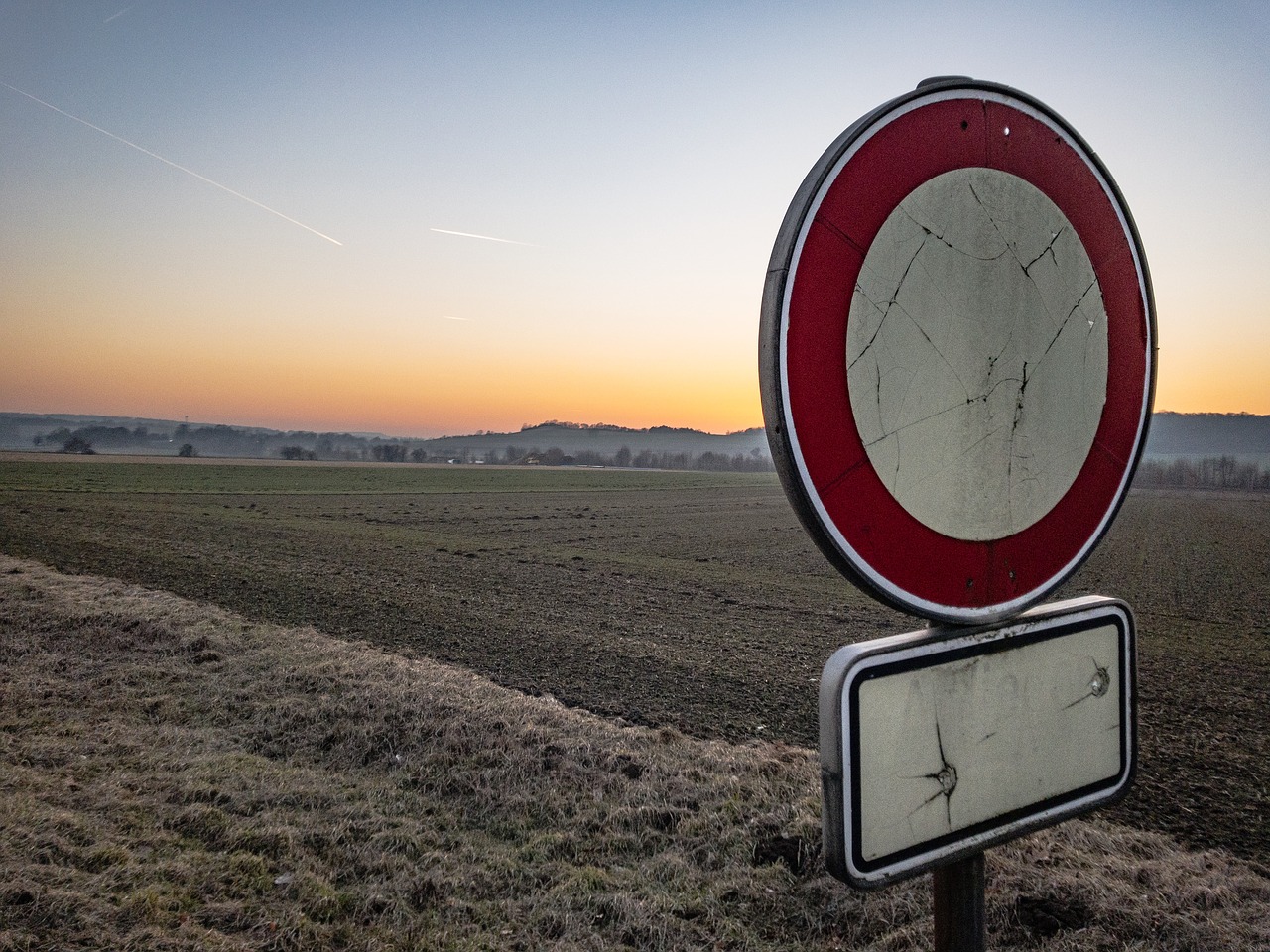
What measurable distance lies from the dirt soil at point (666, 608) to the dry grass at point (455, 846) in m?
1.27

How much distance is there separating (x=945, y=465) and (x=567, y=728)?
15.7 ft

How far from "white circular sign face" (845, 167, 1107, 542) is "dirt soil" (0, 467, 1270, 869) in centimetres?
450

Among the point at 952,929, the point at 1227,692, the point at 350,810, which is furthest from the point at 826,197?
the point at 1227,692

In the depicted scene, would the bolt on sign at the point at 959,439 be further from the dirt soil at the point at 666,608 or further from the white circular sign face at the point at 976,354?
the dirt soil at the point at 666,608

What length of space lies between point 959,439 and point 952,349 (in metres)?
0.12

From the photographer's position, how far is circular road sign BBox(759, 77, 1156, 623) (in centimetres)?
95

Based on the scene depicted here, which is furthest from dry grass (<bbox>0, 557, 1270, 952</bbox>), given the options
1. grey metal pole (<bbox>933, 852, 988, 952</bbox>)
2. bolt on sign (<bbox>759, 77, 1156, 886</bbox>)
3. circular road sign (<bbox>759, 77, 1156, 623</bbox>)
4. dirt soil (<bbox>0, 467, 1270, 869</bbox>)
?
circular road sign (<bbox>759, 77, 1156, 623</bbox>)

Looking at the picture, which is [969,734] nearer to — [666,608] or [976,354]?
[976,354]

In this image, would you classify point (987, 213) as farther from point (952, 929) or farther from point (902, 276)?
point (952, 929)

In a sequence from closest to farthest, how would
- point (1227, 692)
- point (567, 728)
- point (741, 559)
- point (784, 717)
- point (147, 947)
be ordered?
point (147, 947), point (567, 728), point (784, 717), point (1227, 692), point (741, 559)

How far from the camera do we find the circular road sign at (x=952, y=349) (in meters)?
0.95

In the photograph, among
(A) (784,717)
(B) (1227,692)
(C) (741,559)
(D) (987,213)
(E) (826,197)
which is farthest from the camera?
(C) (741,559)

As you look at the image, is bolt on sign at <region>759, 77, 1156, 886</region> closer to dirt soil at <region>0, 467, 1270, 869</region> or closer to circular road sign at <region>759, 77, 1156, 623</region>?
circular road sign at <region>759, 77, 1156, 623</region>

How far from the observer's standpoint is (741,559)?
63.9 ft
